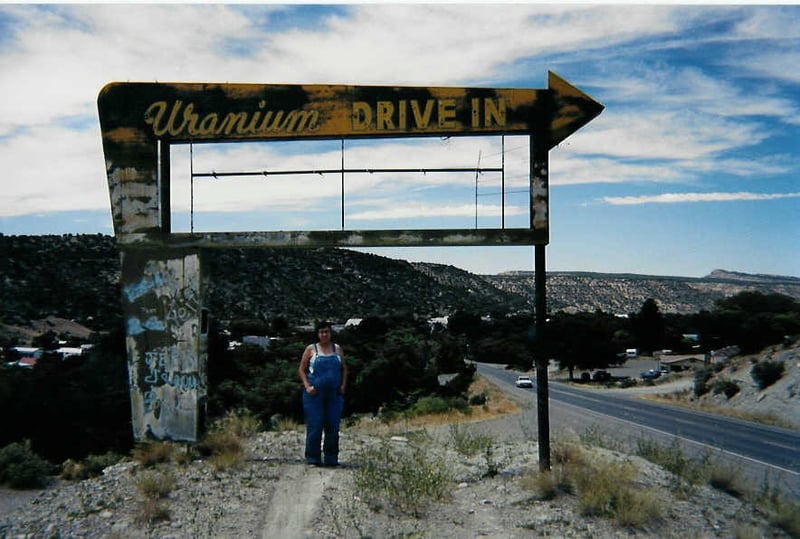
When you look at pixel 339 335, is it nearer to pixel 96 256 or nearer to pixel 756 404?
pixel 756 404

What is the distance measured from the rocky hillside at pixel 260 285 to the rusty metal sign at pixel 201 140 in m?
41.0

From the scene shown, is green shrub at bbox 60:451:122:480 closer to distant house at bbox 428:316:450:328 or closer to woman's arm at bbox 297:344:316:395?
woman's arm at bbox 297:344:316:395

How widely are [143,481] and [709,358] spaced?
194 feet

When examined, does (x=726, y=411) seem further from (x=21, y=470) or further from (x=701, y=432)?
(x=21, y=470)

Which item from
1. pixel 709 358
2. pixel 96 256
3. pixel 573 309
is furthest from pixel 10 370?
pixel 573 309

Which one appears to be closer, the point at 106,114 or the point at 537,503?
the point at 537,503

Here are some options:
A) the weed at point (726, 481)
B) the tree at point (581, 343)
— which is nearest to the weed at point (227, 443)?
the weed at point (726, 481)

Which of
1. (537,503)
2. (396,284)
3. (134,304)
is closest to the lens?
(537,503)

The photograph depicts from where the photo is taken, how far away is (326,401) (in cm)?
901

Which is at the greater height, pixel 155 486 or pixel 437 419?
pixel 155 486

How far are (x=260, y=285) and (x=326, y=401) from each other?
180ft

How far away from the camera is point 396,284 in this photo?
77.9 meters

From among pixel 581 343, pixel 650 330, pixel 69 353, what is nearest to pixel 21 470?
pixel 69 353

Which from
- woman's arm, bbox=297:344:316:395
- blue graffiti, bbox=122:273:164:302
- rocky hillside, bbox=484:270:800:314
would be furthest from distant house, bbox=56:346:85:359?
rocky hillside, bbox=484:270:800:314
